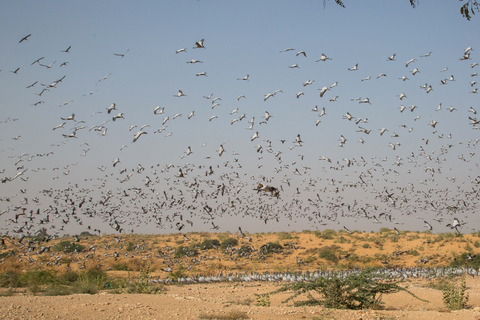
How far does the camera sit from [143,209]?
29.8m

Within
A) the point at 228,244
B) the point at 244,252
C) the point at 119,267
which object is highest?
the point at 119,267

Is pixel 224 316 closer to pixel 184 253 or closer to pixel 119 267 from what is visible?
pixel 119 267

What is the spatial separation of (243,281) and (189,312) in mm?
10311

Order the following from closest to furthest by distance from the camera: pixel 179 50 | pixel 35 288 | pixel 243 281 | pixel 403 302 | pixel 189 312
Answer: pixel 189 312, pixel 403 302, pixel 35 288, pixel 179 50, pixel 243 281

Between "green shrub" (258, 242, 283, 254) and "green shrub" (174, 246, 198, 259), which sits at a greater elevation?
"green shrub" (174, 246, 198, 259)

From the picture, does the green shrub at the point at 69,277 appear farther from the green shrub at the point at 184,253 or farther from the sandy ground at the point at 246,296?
the green shrub at the point at 184,253

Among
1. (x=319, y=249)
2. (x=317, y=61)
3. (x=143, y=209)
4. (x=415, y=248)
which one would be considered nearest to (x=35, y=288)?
(x=317, y=61)

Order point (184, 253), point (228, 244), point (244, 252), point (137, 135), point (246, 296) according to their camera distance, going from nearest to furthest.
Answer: point (246, 296) < point (137, 135) < point (244, 252) < point (184, 253) < point (228, 244)

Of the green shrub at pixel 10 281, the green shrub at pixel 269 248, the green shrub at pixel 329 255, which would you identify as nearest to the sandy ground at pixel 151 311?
the green shrub at pixel 10 281

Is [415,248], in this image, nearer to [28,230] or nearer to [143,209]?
[143,209]

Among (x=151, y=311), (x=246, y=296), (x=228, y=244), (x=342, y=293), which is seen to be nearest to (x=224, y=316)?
(x=151, y=311)

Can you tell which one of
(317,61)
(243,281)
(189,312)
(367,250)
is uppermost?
(317,61)

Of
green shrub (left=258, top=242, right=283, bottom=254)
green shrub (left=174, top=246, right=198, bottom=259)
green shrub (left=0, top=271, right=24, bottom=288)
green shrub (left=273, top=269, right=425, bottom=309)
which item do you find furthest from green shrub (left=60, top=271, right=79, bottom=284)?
green shrub (left=258, top=242, right=283, bottom=254)

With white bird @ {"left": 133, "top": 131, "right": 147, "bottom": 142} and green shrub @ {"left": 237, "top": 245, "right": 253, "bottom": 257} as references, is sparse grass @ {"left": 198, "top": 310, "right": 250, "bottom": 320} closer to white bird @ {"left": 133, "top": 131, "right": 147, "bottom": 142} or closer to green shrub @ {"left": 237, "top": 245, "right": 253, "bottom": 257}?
white bird @ {"left": 133, "top": 131, "right": 147, "bottom": 142}
